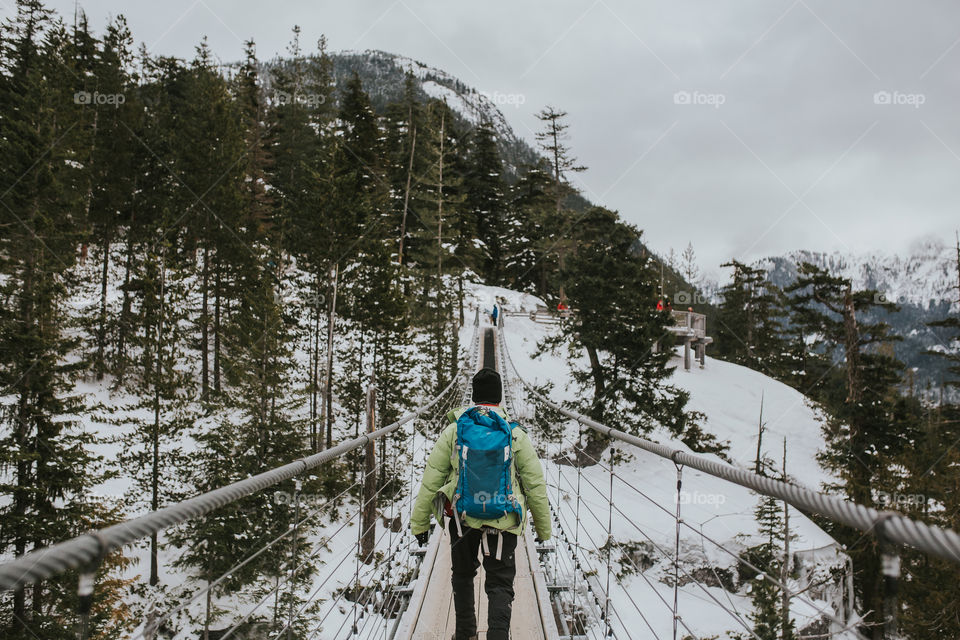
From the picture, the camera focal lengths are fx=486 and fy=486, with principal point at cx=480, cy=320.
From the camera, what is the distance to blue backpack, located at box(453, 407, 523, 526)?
2484 millimetres

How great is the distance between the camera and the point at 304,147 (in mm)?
33188

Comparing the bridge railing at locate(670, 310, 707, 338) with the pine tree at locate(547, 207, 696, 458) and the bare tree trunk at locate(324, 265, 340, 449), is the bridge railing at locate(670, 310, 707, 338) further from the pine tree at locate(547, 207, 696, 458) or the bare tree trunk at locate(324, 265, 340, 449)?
the bare tree trunk at locate(324, 265, 340, 449)

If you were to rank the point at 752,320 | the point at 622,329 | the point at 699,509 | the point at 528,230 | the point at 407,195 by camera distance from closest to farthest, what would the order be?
the point at 699,509 → the point at 622,329 → the point at 407,195 → the point at 752,320 → the point at 528,230

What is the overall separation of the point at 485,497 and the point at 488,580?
1.76 ft

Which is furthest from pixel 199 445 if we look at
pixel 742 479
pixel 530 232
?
pixel 530 232

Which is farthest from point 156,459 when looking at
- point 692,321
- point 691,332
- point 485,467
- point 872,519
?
point 692,321

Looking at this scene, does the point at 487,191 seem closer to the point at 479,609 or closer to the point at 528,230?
the point at 528,230

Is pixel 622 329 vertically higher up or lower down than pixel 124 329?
higher up

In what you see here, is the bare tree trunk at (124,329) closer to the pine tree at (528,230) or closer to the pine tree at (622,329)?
the pine tree at (622,329)

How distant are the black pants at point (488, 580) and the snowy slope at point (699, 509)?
436 cm

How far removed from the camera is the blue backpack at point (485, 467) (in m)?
2.48

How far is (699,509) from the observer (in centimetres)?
1563

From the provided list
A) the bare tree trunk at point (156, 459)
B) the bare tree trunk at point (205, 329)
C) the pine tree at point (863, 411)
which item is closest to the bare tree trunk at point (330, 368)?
the bare tree trunk at point (205, 329)

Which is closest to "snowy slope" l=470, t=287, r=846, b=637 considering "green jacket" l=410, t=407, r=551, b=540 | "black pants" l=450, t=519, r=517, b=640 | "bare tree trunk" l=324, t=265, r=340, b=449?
"black pants" l=450, t=519, r=517, b=640
